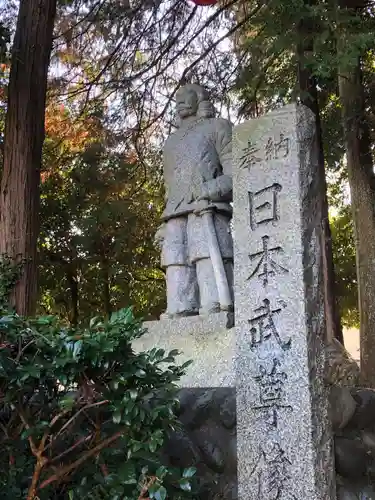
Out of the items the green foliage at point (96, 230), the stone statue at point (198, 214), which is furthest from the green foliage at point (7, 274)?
the green foliage at point (96, 230)

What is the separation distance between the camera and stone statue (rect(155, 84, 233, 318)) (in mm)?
4305

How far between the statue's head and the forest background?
93 cm

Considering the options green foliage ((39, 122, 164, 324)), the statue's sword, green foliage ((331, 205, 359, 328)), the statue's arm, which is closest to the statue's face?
the statue's arm

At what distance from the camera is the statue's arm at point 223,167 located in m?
4.41

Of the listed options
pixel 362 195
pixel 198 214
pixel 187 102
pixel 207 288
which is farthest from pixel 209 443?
pixel 362 195

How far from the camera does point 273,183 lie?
3088mm

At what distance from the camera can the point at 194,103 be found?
492cm

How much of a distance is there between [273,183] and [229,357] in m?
1.17

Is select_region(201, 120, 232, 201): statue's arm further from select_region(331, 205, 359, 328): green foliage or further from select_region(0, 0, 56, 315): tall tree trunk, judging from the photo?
select_region(331, 205, 359, 328): green foliage

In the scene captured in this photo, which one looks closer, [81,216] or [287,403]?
[287,403]

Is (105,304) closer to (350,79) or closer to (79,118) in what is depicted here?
(79,118)

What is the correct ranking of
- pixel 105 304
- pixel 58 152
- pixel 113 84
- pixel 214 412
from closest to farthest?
pixel 214 412 < pixel 113 84 < pixel 58 152 < pixel 105 304

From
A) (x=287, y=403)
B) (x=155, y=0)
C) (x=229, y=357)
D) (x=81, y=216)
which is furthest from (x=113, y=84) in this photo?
(x=287, y=403)

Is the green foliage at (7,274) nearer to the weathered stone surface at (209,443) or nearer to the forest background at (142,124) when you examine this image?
the forest background at (142,124)
